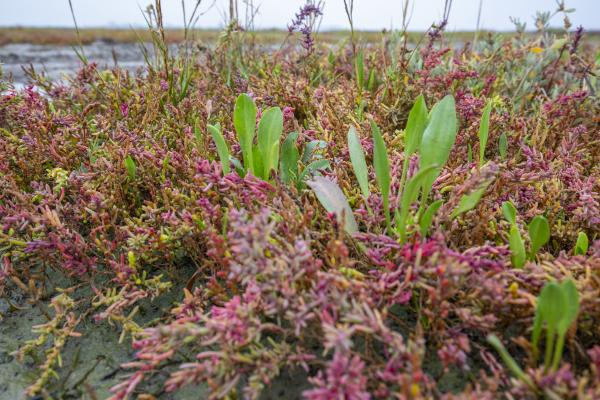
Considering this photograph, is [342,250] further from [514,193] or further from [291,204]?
[514,193]

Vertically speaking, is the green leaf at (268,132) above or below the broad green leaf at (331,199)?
above

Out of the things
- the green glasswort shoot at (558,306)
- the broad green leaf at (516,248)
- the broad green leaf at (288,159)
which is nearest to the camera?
the green glasswort shoot at (558,306)

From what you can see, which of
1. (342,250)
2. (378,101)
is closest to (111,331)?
(342,250)

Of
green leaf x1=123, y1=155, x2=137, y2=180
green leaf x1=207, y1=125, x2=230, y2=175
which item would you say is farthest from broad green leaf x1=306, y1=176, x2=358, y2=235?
green leaf x1=123, y1=155, x2=137, y2=180

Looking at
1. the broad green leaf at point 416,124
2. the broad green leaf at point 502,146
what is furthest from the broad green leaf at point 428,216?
the broad green leaf at point 502,146

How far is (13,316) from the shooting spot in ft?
6.23

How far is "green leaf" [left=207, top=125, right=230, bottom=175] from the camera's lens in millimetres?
1984

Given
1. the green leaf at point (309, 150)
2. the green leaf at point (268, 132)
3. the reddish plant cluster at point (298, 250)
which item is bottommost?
the reddish plant cluster at point (298, 250)

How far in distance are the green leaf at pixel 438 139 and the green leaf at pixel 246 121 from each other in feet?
2.52

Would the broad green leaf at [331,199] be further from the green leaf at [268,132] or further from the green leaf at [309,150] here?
the green leaf at [309,150]

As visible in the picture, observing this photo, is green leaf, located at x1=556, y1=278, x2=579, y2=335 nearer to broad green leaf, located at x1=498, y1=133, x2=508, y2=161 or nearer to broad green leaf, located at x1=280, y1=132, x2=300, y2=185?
broad green leaf, located at x1=280, y1=132, x2=300, y2=185

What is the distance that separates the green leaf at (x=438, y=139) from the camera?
1.81m

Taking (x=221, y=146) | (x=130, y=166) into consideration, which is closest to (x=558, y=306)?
(x=221, y=146)

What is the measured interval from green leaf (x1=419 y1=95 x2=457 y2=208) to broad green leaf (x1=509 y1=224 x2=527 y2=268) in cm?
35
